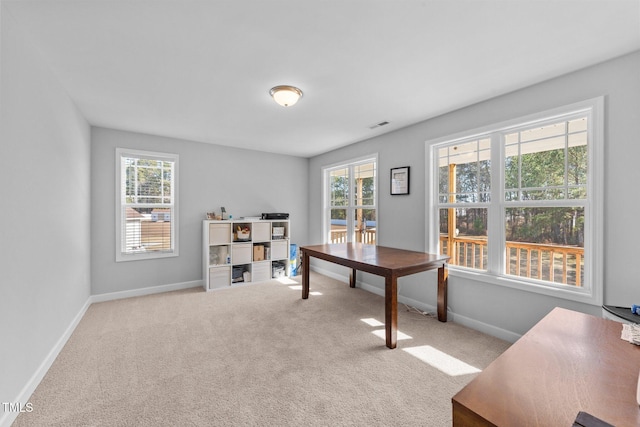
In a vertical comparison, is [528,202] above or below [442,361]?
above

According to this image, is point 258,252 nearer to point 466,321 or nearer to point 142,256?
point 142,256

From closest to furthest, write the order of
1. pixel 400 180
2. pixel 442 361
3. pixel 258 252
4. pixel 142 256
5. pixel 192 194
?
1. pixel 442 361
2. pixel 400 180
3. pixel 142 256
4. pixel 192 194
5. pixel 258 252

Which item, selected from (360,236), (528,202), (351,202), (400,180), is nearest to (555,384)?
(528,202)

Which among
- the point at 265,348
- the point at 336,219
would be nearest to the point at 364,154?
the point at 336,219

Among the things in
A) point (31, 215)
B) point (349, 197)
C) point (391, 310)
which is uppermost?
point (349, 197)

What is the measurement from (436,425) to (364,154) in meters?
3.55

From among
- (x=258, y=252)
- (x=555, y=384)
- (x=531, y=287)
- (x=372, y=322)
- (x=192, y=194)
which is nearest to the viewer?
(x=555, y=384)

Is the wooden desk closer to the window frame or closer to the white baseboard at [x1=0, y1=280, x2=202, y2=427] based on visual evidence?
the white baseboard at [x1=0, y1=280, x2=202, y2=427]

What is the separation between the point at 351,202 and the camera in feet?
15.8

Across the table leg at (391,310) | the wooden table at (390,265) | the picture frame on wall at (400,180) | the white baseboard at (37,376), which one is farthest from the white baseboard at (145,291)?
the picture frame on wall at (400,180)

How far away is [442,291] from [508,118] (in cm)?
190

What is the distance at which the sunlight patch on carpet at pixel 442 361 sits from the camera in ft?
6.94

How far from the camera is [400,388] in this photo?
1919 millimetres

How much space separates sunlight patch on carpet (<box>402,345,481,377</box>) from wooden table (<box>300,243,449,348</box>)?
22 cm
